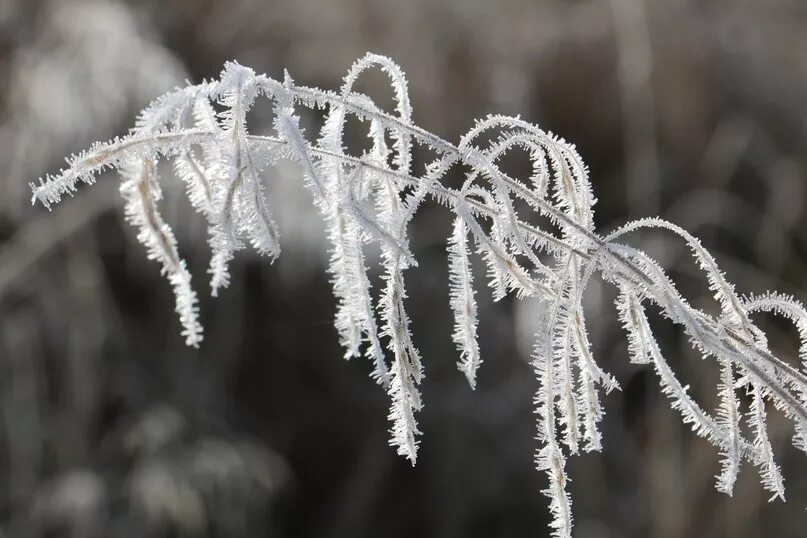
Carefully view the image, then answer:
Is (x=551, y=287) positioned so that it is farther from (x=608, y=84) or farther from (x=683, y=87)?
(x=608, y=84)

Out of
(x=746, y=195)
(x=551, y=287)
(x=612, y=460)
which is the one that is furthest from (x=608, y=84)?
(x=551, y=287)

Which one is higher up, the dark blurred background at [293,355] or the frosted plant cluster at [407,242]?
the dark blurred background at [293,355]

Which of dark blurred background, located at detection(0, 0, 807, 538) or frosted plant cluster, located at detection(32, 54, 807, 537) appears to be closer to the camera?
frosted plant cluster, located at detection(32, 54, 807, 537)

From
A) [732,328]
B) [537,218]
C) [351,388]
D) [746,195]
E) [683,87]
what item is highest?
[683,87]

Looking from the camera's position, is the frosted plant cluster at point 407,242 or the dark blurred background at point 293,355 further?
the dark blurred background at point 293,355

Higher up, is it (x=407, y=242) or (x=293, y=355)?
(x=293, y=355)
